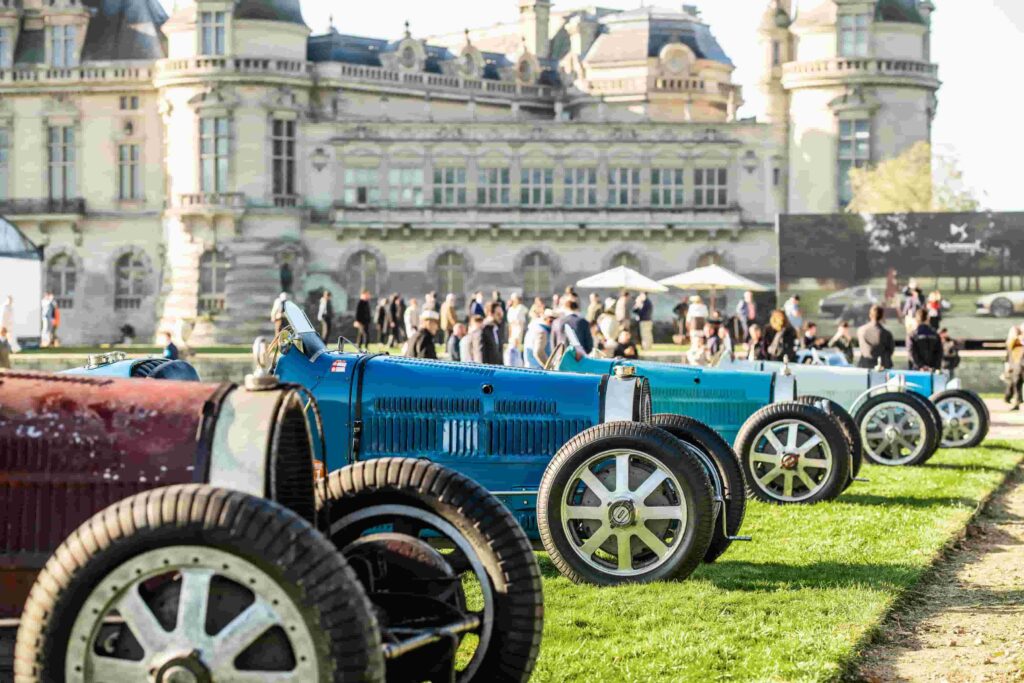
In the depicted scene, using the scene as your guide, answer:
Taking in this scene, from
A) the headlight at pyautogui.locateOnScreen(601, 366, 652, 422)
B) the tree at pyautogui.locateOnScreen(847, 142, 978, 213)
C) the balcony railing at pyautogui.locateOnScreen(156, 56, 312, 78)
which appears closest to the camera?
the headlight at pyautogui.locateOnScreen(601, 366, 652, 422)

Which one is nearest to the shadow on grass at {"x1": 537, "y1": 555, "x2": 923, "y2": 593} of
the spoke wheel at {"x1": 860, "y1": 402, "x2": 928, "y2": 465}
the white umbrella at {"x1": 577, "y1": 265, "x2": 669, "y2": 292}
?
the spoke wheel at {"x1": 860, "y1": 402, "x2": 928, "y2": 465}

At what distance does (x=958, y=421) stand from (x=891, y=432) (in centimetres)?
339

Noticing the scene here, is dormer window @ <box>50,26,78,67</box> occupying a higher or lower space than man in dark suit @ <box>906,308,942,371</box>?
higher

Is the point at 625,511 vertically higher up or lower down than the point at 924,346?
lower down

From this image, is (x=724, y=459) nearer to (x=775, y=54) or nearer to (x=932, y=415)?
(x=932, y=415)

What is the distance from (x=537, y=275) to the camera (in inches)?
2790

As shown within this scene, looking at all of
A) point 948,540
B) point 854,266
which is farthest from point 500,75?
point 948,540

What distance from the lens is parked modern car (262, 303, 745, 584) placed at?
11.2 meters

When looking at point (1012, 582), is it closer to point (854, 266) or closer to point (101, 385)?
point (101, 385)

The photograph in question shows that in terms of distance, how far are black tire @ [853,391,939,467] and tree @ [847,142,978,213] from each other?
42.2m

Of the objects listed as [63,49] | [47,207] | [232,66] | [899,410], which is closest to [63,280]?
[47,207]

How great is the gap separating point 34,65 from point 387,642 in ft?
230

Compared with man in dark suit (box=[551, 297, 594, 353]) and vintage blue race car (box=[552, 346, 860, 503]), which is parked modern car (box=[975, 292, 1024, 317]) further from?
vintage blue race car (box=[552, 346, 860, 503])

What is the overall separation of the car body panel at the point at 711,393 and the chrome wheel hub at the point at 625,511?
547 cm
